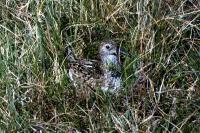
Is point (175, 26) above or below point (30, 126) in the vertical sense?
above

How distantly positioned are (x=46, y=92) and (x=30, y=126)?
0.34 metres

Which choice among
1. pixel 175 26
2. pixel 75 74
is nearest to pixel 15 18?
pixel 75 74

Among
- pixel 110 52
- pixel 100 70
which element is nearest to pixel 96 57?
pixel 110 52

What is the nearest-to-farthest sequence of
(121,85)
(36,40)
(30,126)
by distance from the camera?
(30,126)
(121,85)
(36,40)

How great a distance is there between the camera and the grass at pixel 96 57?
4297mm

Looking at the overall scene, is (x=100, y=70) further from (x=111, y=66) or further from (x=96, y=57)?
(x=96, y=57)

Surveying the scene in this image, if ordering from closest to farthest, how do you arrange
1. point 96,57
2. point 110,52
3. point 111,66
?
1. point 111,66
2. point 110,52
3. point 96,57

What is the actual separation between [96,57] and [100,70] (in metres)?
0.25

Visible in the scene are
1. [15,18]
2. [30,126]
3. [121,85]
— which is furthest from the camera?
[15,18]

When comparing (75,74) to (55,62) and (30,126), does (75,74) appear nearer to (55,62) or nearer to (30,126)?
(55,62)

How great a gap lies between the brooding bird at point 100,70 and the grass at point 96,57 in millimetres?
64

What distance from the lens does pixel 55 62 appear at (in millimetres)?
4676

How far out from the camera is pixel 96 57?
5.00 meters

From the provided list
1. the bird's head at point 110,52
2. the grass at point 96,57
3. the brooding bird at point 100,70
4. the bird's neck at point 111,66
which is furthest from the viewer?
the bird's head at point 110,52
